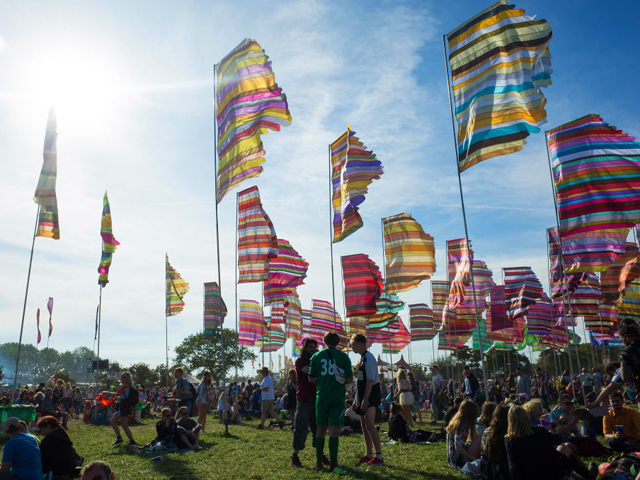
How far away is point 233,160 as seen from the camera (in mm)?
14789

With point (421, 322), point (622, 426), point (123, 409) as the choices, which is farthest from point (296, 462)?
point (421, 322)

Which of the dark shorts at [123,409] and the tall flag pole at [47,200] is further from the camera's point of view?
the tall flag pole at [47,200]

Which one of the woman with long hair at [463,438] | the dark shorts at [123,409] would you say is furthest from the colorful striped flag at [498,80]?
the dark shorts at [123,409]

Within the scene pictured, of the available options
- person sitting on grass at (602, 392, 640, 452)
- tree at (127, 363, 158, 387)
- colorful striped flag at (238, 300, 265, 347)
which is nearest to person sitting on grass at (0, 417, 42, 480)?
person sitting on grass at (602, 392, 640, 452)

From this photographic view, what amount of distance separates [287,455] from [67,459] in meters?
4.24

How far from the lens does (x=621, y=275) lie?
848 inches

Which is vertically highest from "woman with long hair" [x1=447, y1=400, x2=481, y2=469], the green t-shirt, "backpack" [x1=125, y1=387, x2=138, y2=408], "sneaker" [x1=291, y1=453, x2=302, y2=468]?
the green t-shirt

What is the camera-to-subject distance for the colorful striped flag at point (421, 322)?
33.7 meters

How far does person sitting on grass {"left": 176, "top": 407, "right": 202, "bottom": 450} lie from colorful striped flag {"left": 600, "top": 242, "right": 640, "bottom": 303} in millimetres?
17675

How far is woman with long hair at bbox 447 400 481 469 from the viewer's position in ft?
26.2

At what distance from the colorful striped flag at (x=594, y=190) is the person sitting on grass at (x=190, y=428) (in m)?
10.6

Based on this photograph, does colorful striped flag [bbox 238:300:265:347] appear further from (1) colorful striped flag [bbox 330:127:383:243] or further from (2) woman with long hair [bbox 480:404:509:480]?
(2) woman with long hair [bbox 480:404:509:480]

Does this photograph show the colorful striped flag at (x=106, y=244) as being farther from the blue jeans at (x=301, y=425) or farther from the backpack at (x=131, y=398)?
the blue jeans at (x=301, y=425)

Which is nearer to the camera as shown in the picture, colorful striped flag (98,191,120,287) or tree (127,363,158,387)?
colorful striped flag (98,191,120,287)
